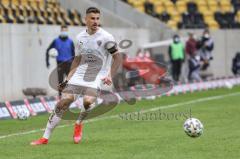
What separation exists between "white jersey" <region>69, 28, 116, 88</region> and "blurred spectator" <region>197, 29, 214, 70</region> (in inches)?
828

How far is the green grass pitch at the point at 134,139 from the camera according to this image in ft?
40.7

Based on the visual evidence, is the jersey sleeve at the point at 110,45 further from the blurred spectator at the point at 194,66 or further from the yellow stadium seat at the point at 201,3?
the yellow stadium seat at the point at 201,3

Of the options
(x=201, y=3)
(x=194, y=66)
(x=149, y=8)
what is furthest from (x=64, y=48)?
(x=201, y=3)

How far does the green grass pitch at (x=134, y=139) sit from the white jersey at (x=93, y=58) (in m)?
1.05

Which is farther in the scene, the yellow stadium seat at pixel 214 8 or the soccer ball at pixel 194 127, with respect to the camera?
the yellow stadium seat at pixel 214 8

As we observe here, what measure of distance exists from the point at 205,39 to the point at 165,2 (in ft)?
17.8

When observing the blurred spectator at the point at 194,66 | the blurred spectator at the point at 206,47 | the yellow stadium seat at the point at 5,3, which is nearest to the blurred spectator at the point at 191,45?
the blurred spectator at the point at 194,66

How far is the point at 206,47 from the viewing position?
3588cm

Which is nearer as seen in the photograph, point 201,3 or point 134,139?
point 134,139

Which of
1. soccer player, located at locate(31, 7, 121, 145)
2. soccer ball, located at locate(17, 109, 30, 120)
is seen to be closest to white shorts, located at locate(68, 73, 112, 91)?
soccer player, located at locate(31, 7, 121, 145)

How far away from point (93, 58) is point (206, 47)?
21.7 meters

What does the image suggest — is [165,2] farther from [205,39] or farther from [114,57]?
[114,57]

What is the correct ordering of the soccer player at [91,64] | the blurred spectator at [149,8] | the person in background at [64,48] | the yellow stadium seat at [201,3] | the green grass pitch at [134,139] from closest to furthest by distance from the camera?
1. the green grass pitch at [134,139]
2. the soccer player at [91,64]
3. the person in background at [64,48]
4. the blurred spectator at [149,8]
5. the yellow stadium seat at [201,3]

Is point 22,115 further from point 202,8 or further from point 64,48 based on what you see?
point 202,8
